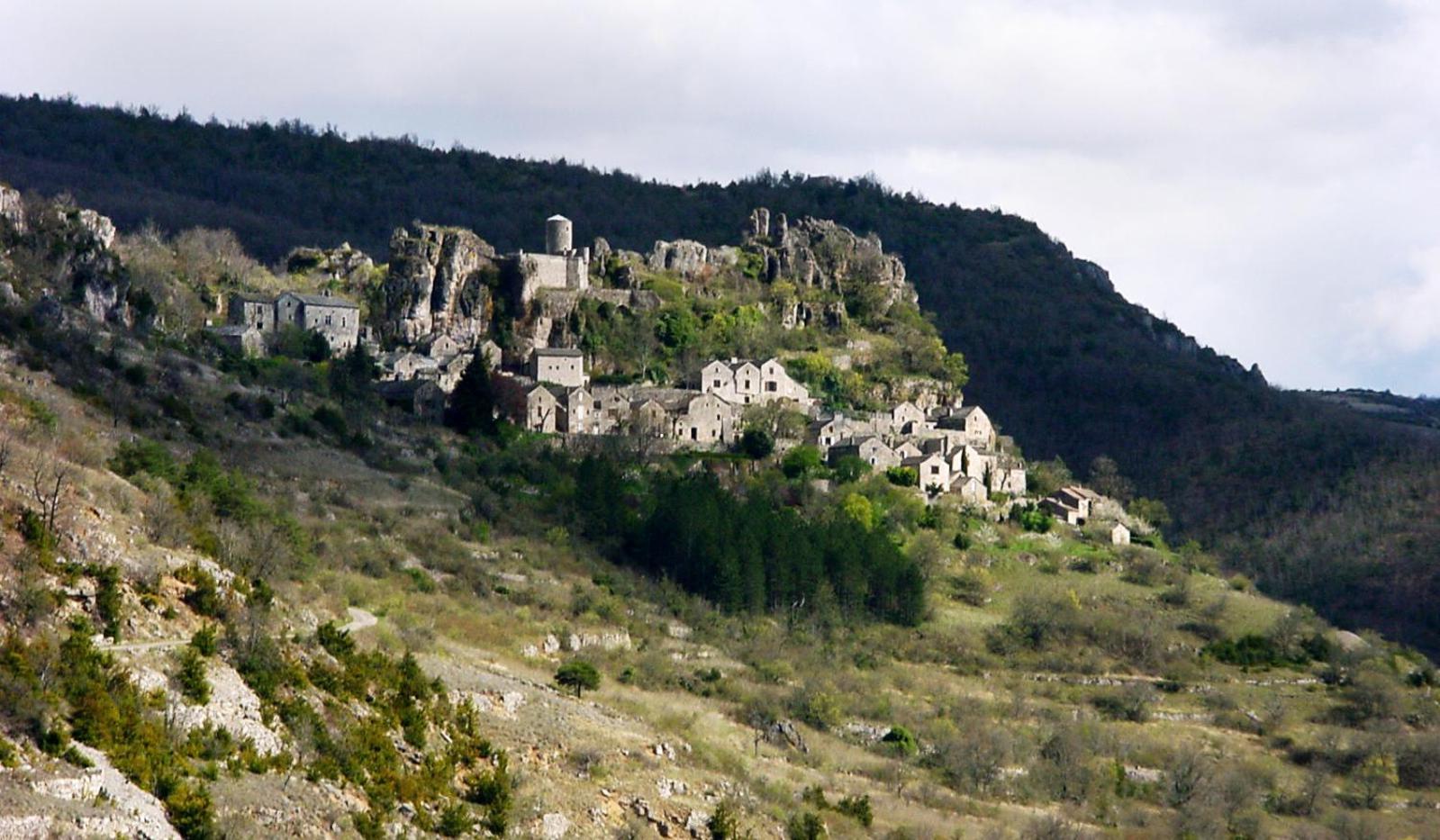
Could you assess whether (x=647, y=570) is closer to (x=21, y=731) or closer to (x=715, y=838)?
(x=715, y=838)

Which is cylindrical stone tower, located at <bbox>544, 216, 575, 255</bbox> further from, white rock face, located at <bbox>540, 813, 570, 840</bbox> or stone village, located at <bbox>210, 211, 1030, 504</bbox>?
white rock face, located at <bbox>540, 813, 570, 840</bbox>

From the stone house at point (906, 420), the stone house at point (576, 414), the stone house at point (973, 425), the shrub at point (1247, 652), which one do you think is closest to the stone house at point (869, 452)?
the stone house at point (906, 420)

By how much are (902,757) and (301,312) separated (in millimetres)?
38616

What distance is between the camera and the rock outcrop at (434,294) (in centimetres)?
7925

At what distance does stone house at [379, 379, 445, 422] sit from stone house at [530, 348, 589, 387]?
4498 millimetres

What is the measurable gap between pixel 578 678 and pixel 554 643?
14.6ft

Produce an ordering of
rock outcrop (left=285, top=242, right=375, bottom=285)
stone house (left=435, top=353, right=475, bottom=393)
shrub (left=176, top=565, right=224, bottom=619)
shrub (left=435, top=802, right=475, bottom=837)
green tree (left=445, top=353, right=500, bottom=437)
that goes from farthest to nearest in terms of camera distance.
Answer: rock outcrop (left=285, top=242, right=375, bottom=285), stone house (left=435, top=353, right=475, bottom=393), green tree (left=445, top=353, right=500, bottom=437), shrub (left=176, top=565, right=224, bottom=619), shrub (left=435, top=802, right=475, bottom=837)

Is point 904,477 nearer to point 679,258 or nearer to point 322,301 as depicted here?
point 679,258

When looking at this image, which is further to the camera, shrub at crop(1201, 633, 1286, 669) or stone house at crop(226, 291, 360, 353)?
stone house at crop(226, 291, 360, 353)

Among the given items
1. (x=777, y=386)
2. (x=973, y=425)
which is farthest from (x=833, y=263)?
(x=777, y=386)

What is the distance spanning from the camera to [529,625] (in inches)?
1965

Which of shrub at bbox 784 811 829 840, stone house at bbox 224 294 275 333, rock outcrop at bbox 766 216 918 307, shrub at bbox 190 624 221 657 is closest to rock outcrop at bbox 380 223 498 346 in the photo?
stone house at bbox 224 294 275 333

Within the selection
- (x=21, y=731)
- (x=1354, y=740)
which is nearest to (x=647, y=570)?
(x=1354, y=740)

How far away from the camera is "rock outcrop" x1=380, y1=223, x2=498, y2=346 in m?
79.2
